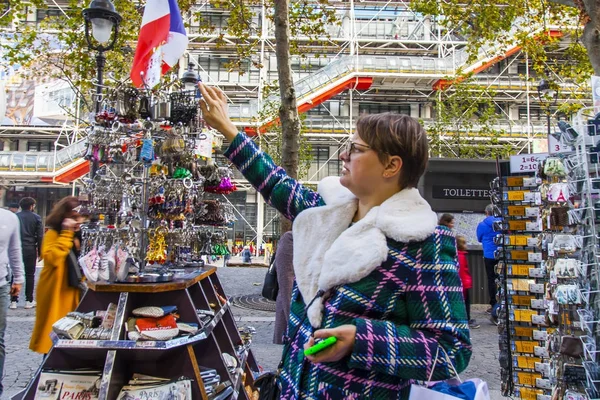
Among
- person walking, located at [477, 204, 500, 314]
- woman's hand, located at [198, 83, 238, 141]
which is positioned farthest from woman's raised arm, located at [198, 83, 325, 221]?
person walking, located at [477, 204, 500, 314]

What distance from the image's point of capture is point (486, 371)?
210 inches

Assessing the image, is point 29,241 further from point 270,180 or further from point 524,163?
point 270,180

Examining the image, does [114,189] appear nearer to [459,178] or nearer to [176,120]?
[176,120]

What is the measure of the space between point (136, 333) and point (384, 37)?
27.9 m

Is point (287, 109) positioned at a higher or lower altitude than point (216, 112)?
higher

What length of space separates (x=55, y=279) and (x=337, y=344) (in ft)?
11.7

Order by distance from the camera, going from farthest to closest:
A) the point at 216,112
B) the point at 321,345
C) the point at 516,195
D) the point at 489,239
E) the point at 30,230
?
the point at 30,230
the point at 489,239
the point at 516,195
the point at 216,112
the point at 321,345

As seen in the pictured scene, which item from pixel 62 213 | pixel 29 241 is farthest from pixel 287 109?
pixel 29 241

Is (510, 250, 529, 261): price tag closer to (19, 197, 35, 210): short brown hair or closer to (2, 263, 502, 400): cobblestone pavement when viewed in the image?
(2, 263, 502, 400): cobblestone pavement

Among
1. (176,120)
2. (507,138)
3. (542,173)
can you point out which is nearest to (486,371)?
(542,173)

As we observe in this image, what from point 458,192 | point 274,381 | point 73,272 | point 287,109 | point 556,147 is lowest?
point 274,381

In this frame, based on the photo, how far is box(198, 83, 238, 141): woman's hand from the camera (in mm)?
1750

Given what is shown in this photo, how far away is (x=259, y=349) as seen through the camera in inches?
234

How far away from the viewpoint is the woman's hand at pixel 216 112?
175 centimetres
